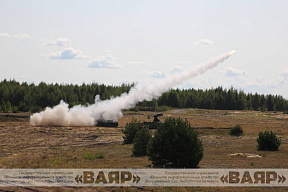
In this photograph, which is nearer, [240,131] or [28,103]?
[240,131]

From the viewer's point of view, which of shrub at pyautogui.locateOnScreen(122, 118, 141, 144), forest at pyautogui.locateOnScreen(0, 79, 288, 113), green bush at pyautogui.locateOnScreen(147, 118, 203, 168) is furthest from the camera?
forest at pyautogui.locateOnScreen(0, 79, 288, 113)

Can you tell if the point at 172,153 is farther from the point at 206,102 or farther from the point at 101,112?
the point at 206,102

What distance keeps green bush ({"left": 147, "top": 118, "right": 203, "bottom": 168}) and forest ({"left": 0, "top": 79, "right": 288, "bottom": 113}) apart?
99.0 m

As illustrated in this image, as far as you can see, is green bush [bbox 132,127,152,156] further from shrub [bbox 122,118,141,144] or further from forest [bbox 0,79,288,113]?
forest [bbox 0,79,288,113]

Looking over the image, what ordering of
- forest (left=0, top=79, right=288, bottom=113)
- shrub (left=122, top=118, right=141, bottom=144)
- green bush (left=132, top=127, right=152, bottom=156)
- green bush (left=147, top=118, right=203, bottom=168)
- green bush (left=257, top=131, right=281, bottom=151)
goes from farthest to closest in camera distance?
forest (left=0, top=79, right=288, bottom=113)
shrub (left=122, top=118, right=141, bottom=144)
green bush (left=257, top=131, right=281, bottom=151)
green bush (left=132, top=127, right=152, bottom=156)
green bush (left=147, top=118, right=203, bottom=168)

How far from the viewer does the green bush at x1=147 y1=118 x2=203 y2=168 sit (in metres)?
23.8

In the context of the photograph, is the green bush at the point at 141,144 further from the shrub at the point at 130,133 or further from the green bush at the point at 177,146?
→ the shrub at the point at 130,133

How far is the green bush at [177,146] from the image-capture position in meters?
23.8

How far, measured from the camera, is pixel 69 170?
23859mm

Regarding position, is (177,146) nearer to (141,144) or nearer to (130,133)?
(141,144)

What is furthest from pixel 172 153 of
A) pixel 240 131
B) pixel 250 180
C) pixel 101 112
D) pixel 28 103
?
pixel 28 103

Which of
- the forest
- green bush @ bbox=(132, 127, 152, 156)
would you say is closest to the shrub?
green bush @ bbox=(132, 127, 152, 156)

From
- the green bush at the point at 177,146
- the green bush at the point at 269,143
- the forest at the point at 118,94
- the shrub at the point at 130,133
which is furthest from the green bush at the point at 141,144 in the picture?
the forest at the point at 118,94

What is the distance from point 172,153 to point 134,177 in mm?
3894
